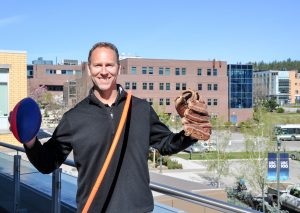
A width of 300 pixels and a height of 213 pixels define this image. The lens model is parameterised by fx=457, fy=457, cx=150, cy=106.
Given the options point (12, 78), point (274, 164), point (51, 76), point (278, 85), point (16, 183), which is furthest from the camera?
point (278, 85)

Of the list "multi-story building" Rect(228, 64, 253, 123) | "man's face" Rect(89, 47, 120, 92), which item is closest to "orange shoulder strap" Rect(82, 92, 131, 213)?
"man's face" Rect(89, 47, 120, 92)

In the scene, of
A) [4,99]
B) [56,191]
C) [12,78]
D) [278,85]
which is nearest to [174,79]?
[12,78]

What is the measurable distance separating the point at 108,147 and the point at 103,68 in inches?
15.1

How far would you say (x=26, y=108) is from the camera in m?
2.16

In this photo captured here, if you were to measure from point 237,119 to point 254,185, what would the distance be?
4525cm

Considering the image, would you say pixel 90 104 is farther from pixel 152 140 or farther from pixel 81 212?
pixel 81 212

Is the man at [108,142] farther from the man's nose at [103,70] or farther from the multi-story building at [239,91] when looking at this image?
the multi-story building at [239,91]

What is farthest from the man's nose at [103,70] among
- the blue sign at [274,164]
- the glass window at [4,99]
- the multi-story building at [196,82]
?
the multi-story building at [196,82]

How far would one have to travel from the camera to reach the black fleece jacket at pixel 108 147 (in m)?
2.12

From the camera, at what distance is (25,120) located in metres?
2.16

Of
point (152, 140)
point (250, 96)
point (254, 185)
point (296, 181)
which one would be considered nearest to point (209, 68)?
point (250, 96)

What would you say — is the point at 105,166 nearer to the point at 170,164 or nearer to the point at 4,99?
the point at 4,99

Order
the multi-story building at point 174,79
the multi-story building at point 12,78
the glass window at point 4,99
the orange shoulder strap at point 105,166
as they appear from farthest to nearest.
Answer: the multi-story building at point 174,79 → the multi-story building at point 12,78 → the glass window at point 4,99 → the orange shoulder strap at point 105,166

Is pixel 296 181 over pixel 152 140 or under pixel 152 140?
under
